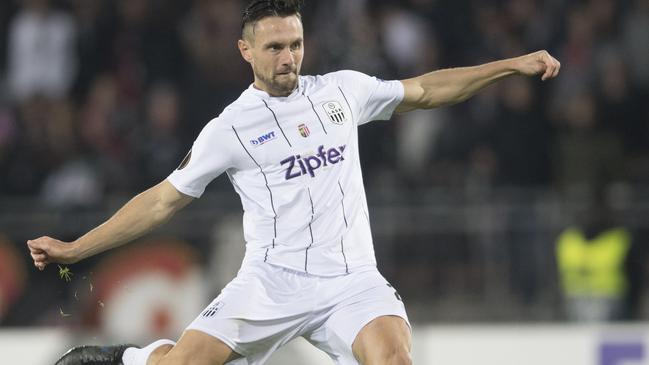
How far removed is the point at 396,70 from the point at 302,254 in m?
5.63

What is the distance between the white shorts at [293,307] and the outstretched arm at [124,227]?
1.59ft

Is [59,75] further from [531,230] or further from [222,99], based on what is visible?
[531,230]

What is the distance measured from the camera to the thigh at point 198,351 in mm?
5703

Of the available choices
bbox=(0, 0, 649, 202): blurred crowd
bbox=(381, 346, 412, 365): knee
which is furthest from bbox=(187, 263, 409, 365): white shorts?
bbox=(0, 0, 649, 202): blurred crowd

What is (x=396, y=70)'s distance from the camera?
11234 millimetres

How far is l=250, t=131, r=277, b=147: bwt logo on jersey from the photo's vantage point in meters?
5.80

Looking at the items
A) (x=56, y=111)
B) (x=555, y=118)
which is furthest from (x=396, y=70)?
(x=56, y=111)

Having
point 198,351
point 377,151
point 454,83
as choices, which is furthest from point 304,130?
point 377,151

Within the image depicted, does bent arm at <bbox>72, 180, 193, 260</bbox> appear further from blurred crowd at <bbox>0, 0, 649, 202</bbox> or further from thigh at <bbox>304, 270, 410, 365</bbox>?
blurred crowd at <bbox>0, 0, 649, 202</bbox>

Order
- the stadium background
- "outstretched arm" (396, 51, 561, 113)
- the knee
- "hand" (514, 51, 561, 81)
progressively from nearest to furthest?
the knee
"hand" (514, 51, 561, 81)
"outstretched arm" (396, 51, 561, 113)
the stadium background

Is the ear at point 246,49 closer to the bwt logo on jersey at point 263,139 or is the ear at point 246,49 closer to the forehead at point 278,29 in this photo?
the forehead at point 278,29

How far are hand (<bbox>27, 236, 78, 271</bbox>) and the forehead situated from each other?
1302 millimetres

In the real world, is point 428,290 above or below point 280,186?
below

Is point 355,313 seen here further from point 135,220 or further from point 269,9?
point 269,9
